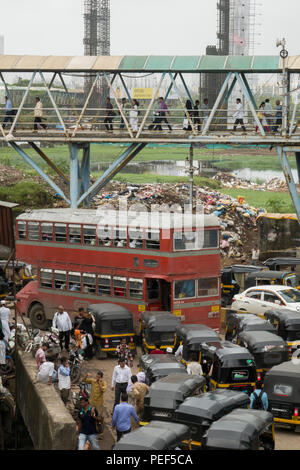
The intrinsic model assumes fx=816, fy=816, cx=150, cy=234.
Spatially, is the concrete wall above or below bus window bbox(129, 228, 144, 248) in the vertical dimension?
below

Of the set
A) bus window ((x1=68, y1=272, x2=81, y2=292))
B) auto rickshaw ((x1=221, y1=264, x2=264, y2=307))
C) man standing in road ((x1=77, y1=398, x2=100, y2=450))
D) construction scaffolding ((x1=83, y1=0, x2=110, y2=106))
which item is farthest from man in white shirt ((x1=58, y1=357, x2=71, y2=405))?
construction scaffolding ((x1=83, y1=0, x2=110, y2=106))

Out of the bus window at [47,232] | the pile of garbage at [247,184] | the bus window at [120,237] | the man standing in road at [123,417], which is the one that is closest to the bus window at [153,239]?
the bus window at [120,237]

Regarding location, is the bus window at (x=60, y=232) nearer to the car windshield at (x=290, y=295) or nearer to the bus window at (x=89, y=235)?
the bus window at (x=89, y=235)

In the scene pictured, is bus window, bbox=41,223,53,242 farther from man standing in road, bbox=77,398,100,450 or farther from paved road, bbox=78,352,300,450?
man standing in road, bbox=77,398,100,450

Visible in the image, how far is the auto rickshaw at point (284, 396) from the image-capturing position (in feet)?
61.5

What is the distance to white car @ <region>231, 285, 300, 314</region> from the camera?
28141 mm

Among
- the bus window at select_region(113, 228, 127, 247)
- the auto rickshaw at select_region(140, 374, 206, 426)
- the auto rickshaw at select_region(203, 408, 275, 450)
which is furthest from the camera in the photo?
the bus window at select_region(113, 228, 127, 247)

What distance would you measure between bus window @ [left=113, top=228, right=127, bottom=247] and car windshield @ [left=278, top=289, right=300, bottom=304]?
5.82m

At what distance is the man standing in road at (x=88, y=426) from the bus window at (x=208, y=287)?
413 inches

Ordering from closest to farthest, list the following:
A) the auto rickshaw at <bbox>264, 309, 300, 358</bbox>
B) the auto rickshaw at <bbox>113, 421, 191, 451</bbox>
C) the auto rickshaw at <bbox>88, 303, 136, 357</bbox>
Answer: the auto rickshaw at <bbox>113, 421, 191, 451</bbox>, the auto rickshaw at <bbox>264, 309, 300, 358</bbox>, the auto rickshaw at <bbox>88, 303, 136, 357</bbox>

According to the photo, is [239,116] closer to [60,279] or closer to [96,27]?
[60,279]

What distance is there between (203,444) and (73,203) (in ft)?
64.5

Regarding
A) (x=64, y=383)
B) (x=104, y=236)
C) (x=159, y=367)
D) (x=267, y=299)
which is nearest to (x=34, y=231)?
(x=104, y=236)

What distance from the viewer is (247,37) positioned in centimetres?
10644
